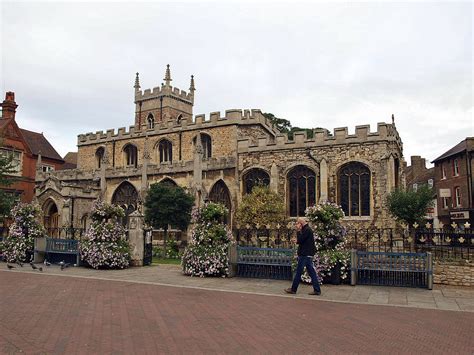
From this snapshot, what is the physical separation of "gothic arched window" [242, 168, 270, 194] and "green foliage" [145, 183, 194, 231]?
15.2ft

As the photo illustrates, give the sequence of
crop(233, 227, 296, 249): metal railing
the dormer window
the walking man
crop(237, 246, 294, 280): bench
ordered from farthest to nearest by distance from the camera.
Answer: the dormer window < crop(233, 227, 296, 249): metal railing < crop(237, 246, 294, 280): bench < the walking man

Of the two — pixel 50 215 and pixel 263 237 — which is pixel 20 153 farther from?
pixel 263 237

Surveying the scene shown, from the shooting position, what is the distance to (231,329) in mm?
6723

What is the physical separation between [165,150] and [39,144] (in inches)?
586

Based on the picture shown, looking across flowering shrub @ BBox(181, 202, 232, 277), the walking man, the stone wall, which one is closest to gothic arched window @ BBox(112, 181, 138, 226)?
flowering shrub @ BBox(181, 202, 232, 277)

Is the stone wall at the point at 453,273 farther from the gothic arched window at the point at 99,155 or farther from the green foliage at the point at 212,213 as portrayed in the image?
the gothic arched window at the point at 99,155

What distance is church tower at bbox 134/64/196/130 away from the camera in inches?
1795

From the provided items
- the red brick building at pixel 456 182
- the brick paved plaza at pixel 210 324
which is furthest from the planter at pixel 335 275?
the red brick building at pixel 456 182

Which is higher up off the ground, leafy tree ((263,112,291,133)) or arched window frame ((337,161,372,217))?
leafy tree ((263,112,291,133))

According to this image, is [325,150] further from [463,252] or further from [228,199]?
[463,252]

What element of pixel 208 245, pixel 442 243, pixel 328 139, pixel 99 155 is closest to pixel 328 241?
pixel 442 243

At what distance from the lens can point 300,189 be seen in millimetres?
26906

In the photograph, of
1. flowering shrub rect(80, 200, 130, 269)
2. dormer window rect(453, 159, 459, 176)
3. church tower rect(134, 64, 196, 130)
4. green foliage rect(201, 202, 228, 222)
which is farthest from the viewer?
church tower rect(134, 64, 196, 130)

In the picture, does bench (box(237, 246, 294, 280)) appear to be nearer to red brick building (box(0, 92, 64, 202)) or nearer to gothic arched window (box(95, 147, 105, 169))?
red brick building (box(0, 92, 64, 202))
